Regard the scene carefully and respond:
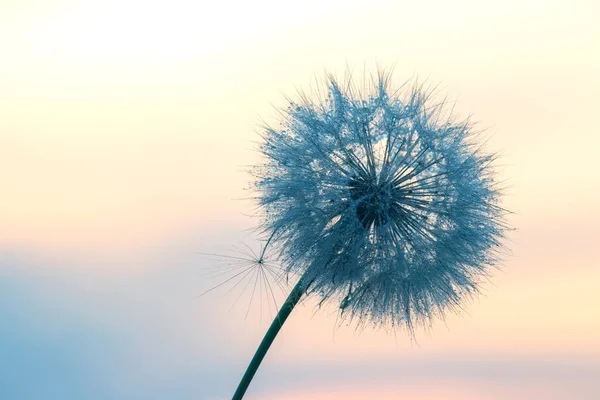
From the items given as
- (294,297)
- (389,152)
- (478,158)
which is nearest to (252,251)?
(294,297)

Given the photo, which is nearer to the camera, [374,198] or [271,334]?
[374,198]

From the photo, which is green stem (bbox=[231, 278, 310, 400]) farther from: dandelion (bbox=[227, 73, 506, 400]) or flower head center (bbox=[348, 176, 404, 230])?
flower head center (bbox=[348, 176, 404, 230])

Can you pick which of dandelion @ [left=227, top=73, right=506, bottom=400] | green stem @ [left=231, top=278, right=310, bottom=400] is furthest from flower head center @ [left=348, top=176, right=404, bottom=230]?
green stem @ [left=231, top=278, right=310, bottom=400]

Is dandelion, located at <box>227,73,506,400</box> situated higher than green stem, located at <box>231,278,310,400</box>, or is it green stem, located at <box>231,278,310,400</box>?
dandelion, located at <box>227,73,506,400</box>

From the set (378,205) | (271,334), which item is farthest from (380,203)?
(271,334)

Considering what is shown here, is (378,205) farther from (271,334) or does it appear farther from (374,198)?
(271,334)

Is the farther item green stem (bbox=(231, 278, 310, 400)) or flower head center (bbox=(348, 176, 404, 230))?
green stem (bbox=(231, 278, 310, 400))
